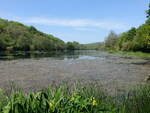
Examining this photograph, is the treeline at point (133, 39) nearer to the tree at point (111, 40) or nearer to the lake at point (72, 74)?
the tree at point (111, 40)

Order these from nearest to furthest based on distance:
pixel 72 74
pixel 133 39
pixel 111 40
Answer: pixel 72 74
pixel 133 39
pixel 111 40

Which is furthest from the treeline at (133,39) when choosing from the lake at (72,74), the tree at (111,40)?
the lake at (72,74)

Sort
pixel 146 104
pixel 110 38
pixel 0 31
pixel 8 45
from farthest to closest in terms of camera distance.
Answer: pixel 110 38, pixel 0 31, pixel 8 45, pixel 146 104

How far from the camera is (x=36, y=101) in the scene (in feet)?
12.7

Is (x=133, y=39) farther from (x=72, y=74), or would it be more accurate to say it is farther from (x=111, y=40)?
(x=72, y=74)

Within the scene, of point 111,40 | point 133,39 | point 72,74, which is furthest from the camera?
point 111,40

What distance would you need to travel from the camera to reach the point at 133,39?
75562 mm

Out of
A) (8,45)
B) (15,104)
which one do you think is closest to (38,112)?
(15,104)

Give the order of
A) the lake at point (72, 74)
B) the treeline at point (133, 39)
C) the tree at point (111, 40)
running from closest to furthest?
the lake at point (72, 74), the treeline at point (133, 39), the tree at point (111, 40)

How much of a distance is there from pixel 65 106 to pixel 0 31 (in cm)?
10681

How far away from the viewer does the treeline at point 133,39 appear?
45109 mm

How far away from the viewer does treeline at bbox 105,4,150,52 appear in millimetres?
45109

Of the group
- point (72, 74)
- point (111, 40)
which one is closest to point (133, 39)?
point (111, 40)

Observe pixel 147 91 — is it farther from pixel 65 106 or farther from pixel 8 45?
pixel 8 45
